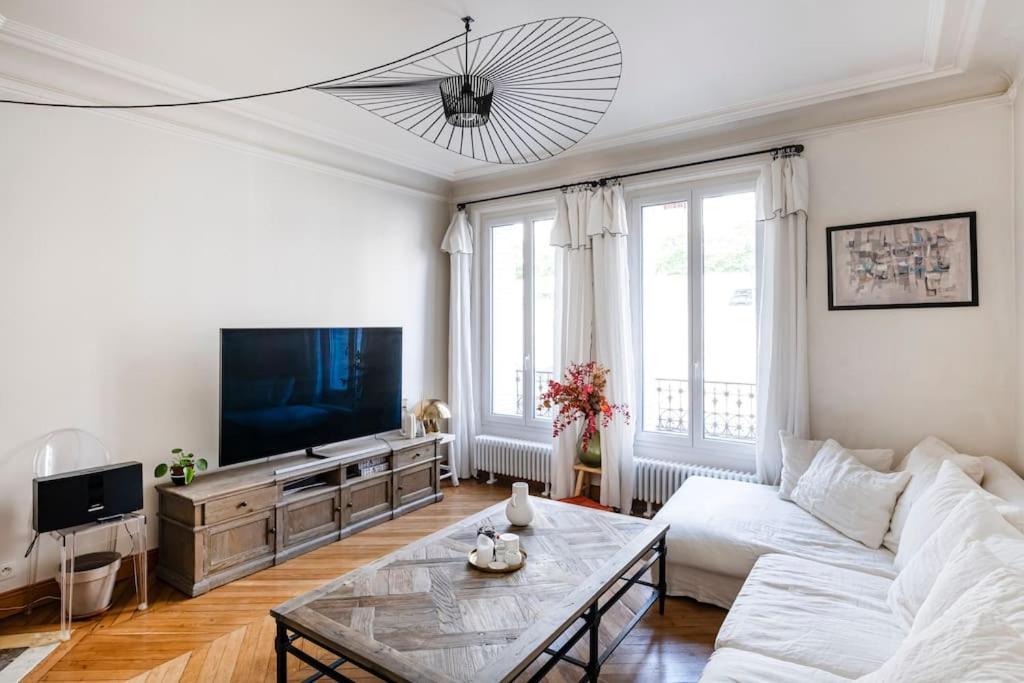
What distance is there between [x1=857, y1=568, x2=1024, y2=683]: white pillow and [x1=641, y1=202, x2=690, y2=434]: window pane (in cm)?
278

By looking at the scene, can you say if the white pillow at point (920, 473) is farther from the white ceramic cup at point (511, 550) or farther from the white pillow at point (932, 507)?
the white ceramic cup at point (511, 550)

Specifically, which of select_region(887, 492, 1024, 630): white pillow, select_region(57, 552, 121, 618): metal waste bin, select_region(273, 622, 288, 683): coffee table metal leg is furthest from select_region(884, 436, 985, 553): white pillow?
select_region(57, 552, 121, 618): metal waste bin

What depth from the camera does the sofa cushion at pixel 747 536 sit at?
2.52m

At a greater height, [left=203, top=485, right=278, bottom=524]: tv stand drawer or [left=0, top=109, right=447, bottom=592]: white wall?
[left=0, top=109, right=447, bottom=592]: white wall

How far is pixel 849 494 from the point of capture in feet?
9.04

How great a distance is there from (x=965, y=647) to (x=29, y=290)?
154 inches

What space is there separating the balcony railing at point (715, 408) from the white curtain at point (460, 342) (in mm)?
1792

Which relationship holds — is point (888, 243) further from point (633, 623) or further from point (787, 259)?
point (633, 623)

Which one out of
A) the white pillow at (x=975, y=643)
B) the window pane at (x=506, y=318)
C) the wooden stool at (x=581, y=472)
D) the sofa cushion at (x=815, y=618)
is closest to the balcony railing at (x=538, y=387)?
the window pane at (x=506, y=318)

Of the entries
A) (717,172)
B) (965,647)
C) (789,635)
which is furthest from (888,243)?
(965,647)

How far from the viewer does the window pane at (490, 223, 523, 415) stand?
198 inches

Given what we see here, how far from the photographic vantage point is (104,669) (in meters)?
2.31

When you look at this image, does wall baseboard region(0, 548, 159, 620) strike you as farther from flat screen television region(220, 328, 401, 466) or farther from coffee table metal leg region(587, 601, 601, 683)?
coffee table metal leg region(587, 601, 601, 683)

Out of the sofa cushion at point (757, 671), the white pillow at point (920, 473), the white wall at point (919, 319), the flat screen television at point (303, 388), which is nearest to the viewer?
the sofa cushion at point (757, 671)
